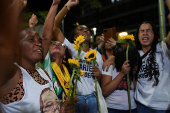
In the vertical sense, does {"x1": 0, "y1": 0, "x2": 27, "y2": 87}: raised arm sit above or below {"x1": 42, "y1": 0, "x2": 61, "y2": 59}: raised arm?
below

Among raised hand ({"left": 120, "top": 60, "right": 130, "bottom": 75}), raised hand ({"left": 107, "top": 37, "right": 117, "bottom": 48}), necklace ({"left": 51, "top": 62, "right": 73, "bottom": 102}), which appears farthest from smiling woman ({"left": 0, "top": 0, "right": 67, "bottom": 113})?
raised hand ({"left": 107, "top": 37, "right": 117, "bottom": 48})

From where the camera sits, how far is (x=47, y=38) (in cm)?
200

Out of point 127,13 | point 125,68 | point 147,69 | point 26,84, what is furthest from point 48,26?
point 127,13

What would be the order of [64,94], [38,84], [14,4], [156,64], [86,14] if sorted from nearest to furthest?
[14,4] < [38,84] < [64,94] < [156,64] < [86,14]

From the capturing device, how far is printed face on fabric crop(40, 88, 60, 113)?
1.35 m

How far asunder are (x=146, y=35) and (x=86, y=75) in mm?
1181

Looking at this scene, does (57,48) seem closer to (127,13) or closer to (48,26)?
(48,26)

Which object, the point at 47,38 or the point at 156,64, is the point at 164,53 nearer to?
the point at 156,64

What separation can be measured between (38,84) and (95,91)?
139 centimetres

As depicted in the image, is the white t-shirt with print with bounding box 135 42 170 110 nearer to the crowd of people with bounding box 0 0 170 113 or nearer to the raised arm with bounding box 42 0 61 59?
the crowd of people with bounding box 0 0 170 113

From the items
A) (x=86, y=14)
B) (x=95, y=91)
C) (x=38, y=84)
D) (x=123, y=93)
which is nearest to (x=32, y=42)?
(x=38, y=84)

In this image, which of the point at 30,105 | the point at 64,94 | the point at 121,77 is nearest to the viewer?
the point at 30,105

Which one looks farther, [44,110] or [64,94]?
[64,94]

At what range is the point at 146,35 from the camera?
258cm
